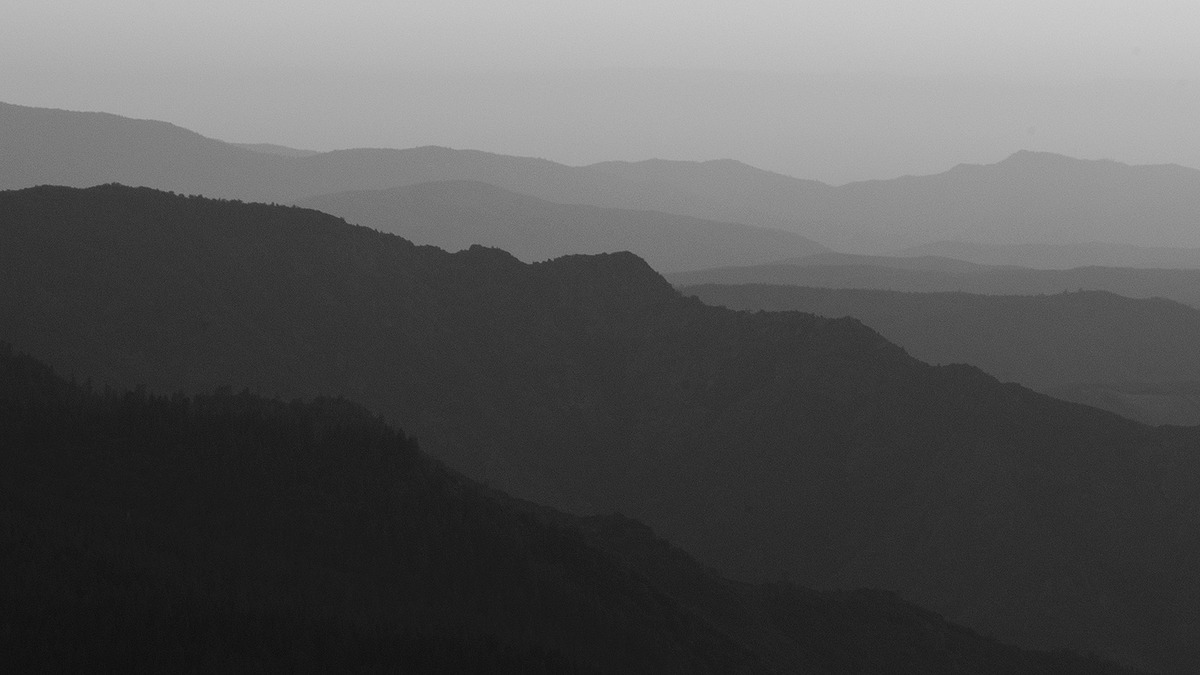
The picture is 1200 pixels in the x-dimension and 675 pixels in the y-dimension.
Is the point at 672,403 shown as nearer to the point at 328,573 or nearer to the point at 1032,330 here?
the point at 328,573

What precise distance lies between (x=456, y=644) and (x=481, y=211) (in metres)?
144

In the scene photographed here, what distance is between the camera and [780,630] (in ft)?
62.3

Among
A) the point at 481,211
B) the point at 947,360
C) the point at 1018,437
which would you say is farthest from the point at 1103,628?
the point at 481,211

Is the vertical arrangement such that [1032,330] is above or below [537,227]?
below

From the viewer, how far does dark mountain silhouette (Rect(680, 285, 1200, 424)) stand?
62.4 metres

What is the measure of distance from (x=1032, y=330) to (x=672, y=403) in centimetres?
3685

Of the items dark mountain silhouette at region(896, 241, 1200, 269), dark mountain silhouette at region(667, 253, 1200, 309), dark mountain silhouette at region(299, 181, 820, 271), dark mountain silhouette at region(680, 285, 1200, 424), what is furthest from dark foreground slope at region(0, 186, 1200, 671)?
dark mountain silhouette at region(896, 241, 1200, 269)

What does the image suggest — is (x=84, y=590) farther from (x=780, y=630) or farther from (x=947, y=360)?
(x=947, y=360)

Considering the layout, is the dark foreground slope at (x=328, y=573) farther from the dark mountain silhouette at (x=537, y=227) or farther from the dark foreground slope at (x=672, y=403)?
the dark mountain silhouette at (x=537, y=227)

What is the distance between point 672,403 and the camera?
3438cm

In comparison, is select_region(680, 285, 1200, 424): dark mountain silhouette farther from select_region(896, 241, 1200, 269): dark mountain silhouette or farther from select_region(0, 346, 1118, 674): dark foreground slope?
select_region(896, 241, 1200, 269): dark mountain silhouette

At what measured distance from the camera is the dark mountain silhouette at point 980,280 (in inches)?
3986

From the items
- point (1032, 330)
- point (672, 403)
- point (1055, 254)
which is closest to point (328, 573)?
point (672, 403)

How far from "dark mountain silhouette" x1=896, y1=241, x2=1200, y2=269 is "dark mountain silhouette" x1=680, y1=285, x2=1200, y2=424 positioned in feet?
331
